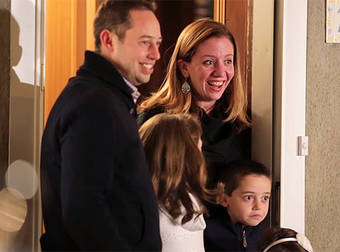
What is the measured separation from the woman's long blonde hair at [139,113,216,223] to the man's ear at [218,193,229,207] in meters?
0.34

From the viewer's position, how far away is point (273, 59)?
7.67ft

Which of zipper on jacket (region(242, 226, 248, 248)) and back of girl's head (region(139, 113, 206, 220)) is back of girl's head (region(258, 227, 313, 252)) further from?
back of girl's head (region(139, 113, 206, 220))

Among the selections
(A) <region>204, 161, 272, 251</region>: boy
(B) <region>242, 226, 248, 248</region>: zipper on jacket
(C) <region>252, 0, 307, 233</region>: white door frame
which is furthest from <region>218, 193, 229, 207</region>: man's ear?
(C) <region>252, 0, 307, 233</region>: white door frame

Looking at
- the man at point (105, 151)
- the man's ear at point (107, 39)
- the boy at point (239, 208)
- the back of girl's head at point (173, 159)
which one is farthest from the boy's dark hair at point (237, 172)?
the man's ear at point (107, 39)

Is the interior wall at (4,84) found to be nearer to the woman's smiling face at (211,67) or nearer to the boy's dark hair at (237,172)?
the woman's smiling face at (211,67)

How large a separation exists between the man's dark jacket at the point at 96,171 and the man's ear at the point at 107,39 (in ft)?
0.24

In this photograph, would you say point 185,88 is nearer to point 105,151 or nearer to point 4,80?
point 4,80

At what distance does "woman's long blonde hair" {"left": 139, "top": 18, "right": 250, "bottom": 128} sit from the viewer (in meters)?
2.15

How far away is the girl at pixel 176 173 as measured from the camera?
179 centimetres

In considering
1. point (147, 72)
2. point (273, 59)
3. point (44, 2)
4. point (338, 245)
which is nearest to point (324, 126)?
point (273, 59)

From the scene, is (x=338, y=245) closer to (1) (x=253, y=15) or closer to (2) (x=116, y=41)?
(1) (x=253, y=15)

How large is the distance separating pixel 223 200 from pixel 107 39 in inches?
35.6

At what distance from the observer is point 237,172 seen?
7.06 ft

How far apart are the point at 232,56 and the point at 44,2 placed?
73 centimetres
